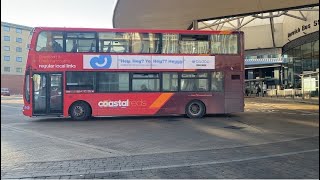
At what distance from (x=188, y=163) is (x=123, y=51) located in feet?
30.8

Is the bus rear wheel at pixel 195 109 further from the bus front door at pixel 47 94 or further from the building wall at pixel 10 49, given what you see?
the building wall at pixel 10 49

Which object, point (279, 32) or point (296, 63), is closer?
point (296, 63)

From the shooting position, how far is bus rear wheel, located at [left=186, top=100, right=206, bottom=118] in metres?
15.7

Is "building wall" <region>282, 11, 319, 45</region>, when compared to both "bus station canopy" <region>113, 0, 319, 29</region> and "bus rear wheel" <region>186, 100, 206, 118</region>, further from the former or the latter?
"bus rear wheel" <region>186, 100, 206, 118</region>

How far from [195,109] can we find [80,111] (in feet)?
17.1

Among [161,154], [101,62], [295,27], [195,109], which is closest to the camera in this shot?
[161,154]

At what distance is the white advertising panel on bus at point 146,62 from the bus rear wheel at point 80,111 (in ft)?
5.56

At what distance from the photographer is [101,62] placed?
1488cm

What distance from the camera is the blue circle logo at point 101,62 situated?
1482 cm

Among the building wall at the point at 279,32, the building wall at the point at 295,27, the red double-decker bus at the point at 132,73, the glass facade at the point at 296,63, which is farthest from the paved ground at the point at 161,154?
the building wall at the point at 279,32

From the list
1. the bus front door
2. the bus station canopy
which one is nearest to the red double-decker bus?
the bus front door

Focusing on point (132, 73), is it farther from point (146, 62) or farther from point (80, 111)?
point (80, 111)

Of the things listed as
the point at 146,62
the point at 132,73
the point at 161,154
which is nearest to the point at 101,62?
the point at 132,73

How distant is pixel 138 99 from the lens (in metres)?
15.3
